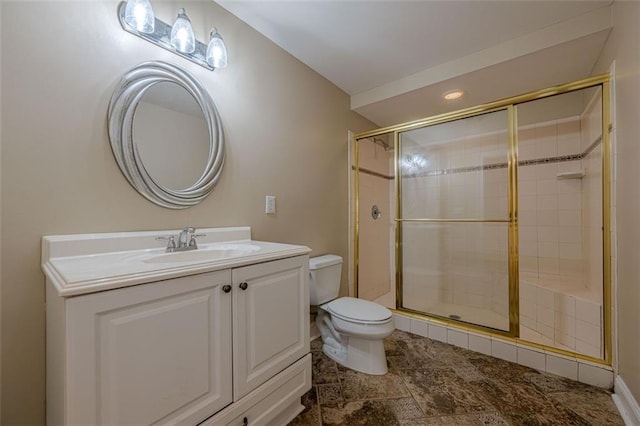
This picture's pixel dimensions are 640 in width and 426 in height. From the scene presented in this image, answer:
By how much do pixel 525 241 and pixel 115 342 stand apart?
3.36 meters

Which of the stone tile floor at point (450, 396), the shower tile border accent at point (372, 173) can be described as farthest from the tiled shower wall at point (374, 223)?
the stone tile floor at point (450, 396)

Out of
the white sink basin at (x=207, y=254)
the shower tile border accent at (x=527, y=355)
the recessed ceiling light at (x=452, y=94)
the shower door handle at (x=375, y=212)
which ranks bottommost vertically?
the shower tile border accent at (x=527, y=355)

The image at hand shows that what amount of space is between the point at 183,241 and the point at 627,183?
228cm

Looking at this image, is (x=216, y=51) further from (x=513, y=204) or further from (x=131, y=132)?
(x=513, y=204)

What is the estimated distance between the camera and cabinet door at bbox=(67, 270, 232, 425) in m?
0.66

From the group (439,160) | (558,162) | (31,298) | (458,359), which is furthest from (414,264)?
(31,298)

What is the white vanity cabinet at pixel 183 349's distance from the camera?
66 centimetres

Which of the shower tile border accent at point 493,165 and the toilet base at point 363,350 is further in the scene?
the shower tile border accent at point 493,165

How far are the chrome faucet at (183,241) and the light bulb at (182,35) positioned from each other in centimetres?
91

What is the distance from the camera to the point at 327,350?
1896 mm

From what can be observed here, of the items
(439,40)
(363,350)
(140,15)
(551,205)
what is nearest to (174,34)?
(140,15)

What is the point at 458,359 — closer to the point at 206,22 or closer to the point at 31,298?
the point at 31,298

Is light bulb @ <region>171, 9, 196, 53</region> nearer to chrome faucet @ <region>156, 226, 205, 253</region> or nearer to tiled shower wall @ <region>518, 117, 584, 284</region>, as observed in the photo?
chrome faucet @ <region>156, 226, 205, 253</region>

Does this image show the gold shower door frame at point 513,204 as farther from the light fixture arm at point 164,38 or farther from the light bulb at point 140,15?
the light bulb at point 140,15
